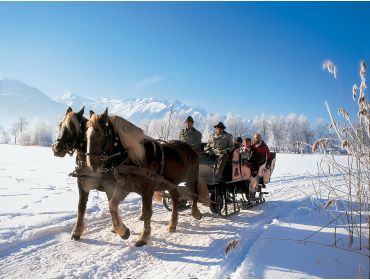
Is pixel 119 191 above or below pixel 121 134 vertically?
below

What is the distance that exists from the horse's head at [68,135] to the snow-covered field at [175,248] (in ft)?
4.90

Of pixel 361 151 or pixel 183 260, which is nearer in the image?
pixel 361 151

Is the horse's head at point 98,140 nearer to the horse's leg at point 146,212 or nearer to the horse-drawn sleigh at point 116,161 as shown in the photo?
the horse-drawn sleigh at point 116,161

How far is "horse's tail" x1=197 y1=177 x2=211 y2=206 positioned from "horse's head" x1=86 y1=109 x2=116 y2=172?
8.98ft

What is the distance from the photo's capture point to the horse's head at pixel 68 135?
5.30m

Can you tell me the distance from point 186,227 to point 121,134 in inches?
98.6

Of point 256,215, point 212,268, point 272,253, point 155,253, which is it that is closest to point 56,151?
point 155,253

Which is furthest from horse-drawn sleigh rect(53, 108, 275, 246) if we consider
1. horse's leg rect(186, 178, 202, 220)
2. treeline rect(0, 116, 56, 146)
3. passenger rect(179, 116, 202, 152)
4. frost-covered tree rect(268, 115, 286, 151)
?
treeline rect(0, 116, 56, 146)

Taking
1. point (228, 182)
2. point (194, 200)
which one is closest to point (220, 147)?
point (228, 182)

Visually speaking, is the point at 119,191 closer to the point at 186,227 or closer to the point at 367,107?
the point at 186,227

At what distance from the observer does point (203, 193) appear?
24.5 ft

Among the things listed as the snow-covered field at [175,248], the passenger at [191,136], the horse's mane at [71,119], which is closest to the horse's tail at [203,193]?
the snow-covered field at [175,248]

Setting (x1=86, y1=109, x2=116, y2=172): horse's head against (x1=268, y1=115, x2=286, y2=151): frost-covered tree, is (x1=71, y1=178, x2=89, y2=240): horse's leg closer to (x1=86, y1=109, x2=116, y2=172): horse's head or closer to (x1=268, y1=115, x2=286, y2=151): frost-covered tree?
(x1=86, y1=109, x2=116, y2=172): horse's head

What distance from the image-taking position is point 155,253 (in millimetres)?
5086
